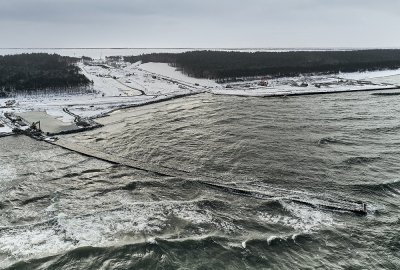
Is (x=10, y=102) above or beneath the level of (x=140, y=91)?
beneath

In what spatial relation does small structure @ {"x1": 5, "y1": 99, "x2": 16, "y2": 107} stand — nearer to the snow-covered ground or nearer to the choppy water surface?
the snow-covered ground

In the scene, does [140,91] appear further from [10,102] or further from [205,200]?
[205,200]

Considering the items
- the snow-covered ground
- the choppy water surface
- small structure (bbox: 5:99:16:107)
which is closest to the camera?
the choppy water surface

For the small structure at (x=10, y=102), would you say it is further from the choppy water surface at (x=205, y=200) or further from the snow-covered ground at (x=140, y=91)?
the choppy water surface at (x=205, y=200)

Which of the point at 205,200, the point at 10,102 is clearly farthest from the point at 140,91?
the point at 205,200

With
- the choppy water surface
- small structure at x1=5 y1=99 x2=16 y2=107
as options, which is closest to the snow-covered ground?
small structure at x1=5 y1=99 x2=16 y2=107

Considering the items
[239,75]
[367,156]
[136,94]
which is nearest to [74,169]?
[367,156]

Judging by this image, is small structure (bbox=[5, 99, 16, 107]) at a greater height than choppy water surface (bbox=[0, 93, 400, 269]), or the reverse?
small structure (bbox=[5, 99, 16, 107])

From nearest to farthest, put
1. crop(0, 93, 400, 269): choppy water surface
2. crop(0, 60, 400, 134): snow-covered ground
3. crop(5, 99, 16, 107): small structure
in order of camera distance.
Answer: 1. crop(0, 93, 400, 269): choppy water surface
2. crop(0, 60, 400, 134): snow-covered ground
3. crop(5, 99, 16, 107): small structure
